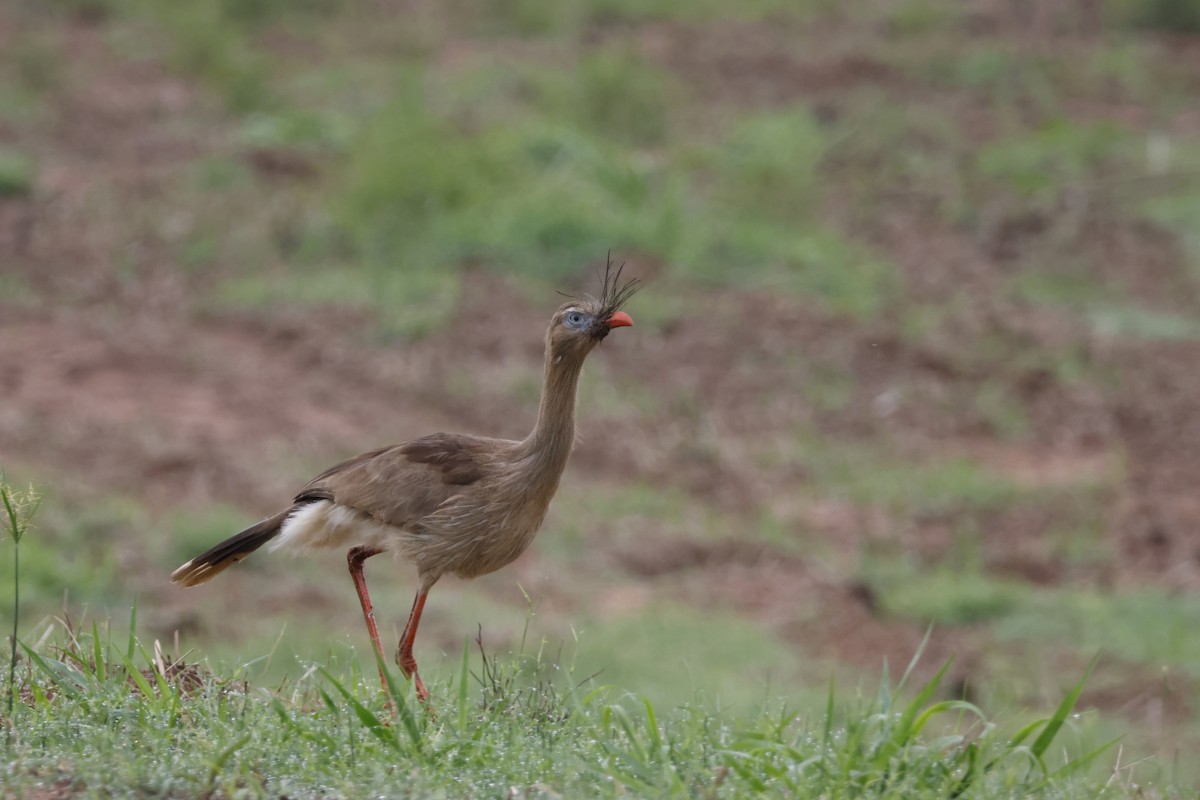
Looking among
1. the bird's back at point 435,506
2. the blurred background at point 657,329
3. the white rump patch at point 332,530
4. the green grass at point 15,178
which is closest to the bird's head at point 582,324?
the bird's back at point 435,506

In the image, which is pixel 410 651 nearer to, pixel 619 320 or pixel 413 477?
pixel 413 477

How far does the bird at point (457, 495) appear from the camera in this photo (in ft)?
13.2

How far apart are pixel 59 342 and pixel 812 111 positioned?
6989 millimetres

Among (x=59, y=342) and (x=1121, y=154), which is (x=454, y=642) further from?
(x=1121, y=154)

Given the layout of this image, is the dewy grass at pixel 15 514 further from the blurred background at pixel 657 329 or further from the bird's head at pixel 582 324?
the bird's head at pixel 582 324

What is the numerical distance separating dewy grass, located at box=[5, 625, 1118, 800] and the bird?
18.3 inches

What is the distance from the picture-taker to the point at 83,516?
7.16 m

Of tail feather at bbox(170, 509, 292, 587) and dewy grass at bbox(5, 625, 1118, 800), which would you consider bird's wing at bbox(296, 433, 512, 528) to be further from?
dewy grass at bbox(5, 625, 1118, 800)

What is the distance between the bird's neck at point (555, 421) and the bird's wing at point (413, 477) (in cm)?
12

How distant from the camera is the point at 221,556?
13.8ft

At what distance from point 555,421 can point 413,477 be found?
15.3 inches

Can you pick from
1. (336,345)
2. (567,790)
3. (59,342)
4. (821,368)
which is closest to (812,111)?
(821,368)

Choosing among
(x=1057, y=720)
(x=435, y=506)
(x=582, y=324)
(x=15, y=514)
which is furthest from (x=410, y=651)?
(x=1057, y=720)

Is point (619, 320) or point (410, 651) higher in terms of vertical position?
point (619, 320)
